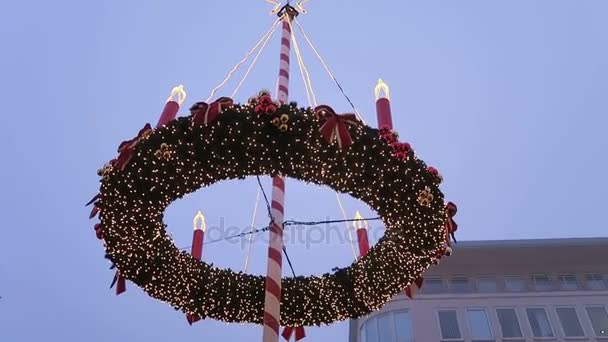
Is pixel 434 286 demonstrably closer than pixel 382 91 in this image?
No

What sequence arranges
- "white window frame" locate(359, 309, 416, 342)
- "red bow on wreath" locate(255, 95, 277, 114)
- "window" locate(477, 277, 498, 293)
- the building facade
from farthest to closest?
"window" locate(477, 277, 498, 293), "white window frame" locate(359, 309, 416, 342), the building facade, "red bow on wreath" locate(255, 95, 277, 114)

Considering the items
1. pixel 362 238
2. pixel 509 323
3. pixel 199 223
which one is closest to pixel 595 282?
pixel 509 323

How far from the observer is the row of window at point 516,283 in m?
28.4

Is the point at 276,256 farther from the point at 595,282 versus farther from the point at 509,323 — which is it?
the point at 595,282

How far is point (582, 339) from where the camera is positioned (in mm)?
26219

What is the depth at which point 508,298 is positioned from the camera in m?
27.6

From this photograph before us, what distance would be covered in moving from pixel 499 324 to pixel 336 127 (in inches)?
809

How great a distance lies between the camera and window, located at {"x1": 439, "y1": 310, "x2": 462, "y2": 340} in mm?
26125

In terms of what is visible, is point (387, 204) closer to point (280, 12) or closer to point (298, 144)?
point (298, 144)

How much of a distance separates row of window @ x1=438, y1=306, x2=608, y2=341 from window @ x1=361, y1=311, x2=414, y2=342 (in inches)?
55.4

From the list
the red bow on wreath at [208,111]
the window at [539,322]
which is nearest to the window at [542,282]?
the window at [539,322]

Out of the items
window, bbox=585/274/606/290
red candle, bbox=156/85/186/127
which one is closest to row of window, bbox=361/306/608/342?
window, bbox=585/274/606/290

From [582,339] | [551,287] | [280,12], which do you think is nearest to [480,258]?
[551,287]

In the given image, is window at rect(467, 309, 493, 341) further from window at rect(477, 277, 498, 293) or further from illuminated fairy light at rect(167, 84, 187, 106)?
illuminated fairy light at rect(167, 84, 187, 106)
